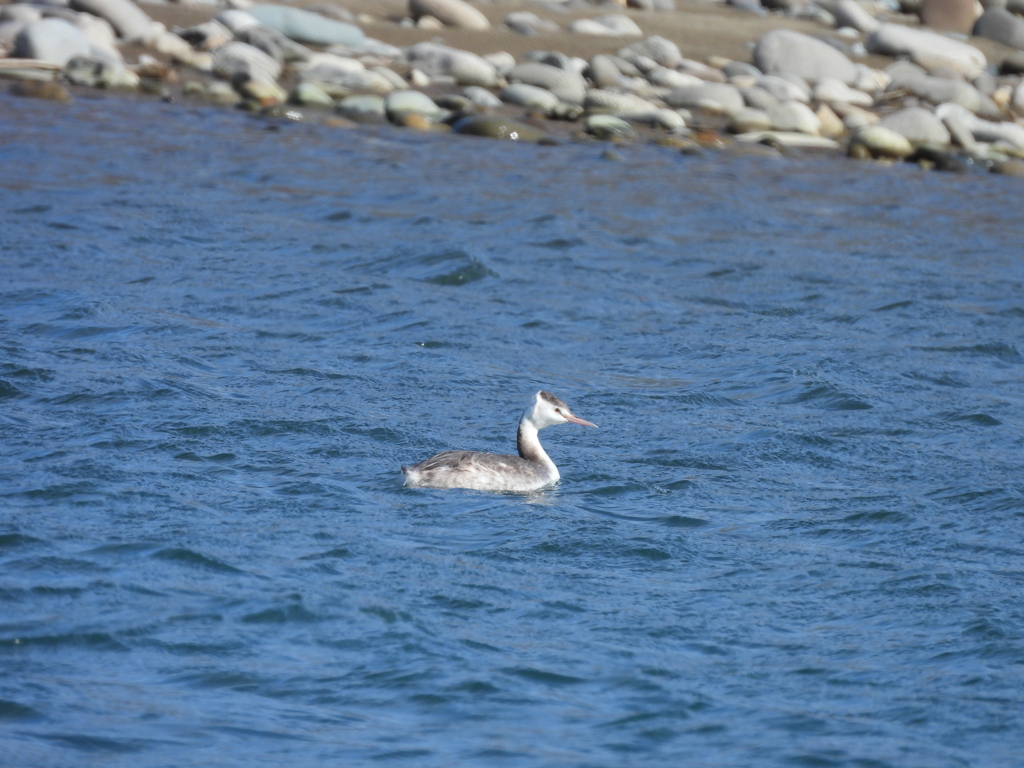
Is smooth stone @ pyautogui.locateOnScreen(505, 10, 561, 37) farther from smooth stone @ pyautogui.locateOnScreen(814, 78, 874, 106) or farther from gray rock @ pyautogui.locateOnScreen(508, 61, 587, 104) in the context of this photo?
smooth stone @ pyautogui.locateOnScreen(814, 78, 874, 106)

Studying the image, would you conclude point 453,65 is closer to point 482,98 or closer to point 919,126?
point 482,98

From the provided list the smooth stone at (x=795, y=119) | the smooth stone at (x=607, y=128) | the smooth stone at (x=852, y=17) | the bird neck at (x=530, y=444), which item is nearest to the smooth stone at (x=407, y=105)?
the smooth stone at (x=607, y=128)

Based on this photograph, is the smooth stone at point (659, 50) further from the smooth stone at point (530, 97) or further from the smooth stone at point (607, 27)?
the smooth stone at point (530, 97)

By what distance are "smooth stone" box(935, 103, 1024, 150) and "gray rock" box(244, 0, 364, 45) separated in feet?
40.6

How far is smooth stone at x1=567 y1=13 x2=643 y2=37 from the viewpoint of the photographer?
33.1 metres

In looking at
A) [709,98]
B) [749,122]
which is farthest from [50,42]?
[749,122]

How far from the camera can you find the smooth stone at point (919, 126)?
26.2 metres

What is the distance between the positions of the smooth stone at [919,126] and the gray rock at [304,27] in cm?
1149

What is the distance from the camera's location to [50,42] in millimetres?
26562

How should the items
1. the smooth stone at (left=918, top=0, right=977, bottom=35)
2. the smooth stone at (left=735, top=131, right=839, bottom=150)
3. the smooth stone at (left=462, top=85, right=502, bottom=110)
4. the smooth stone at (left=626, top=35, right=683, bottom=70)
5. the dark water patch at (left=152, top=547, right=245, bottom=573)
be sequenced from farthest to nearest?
the smooth stone at (left=918, top=0, right=977, bottom=35)
the smooth stone at (left=626, top=35, right=683, bottom=70)
the smooth stone at (left=462, top=85, right=502, bottom=110)
the smooth stone at (left=735, top=131, right=839, bottom=150)
the dark water patch at (left=152, top=547, right=245, bottom=573)

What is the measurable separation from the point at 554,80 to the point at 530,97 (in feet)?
3.94

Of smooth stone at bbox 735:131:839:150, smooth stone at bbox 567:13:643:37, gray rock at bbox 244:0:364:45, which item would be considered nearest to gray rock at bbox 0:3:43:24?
gray rock at bbox 244:0:364:45

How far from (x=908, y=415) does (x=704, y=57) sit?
21.3 meters

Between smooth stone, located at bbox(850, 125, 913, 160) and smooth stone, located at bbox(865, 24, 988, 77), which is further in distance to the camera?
smooth stone, located at bbox(865, 24, 988, 77)
